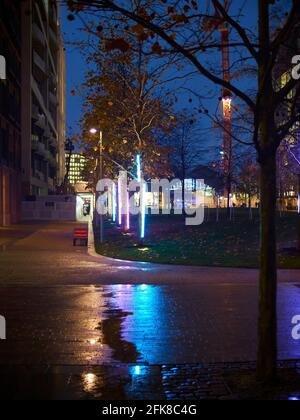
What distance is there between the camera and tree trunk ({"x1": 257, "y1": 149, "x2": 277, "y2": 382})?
5977 mm

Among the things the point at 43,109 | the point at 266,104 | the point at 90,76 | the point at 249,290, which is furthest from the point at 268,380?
the point at 43,109

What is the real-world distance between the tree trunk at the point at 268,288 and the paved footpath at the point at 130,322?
54 cm

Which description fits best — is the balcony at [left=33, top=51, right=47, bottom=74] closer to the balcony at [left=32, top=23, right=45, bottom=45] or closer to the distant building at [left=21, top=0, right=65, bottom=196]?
the distant building at [left=21, top=0, right=65, bottom=196]

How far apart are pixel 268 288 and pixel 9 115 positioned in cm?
3953

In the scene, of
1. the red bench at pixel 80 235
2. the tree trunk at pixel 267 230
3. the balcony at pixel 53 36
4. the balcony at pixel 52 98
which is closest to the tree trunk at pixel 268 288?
the tree trunk at pixel 267 230

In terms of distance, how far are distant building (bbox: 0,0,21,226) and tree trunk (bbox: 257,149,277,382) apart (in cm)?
3475

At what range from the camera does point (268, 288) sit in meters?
6.02

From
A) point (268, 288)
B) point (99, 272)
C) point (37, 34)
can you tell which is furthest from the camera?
point (37, 34)

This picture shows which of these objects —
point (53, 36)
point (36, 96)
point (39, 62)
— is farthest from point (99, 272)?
point (53, 36)

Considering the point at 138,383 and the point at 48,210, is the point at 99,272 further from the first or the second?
the point at 48,210

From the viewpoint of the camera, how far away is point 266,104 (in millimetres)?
6199

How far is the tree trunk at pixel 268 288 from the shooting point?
5.98 metres

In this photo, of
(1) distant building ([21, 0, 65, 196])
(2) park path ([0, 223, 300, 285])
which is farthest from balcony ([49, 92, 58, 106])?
→ (2) park path ([0, 223, 300, 285])
